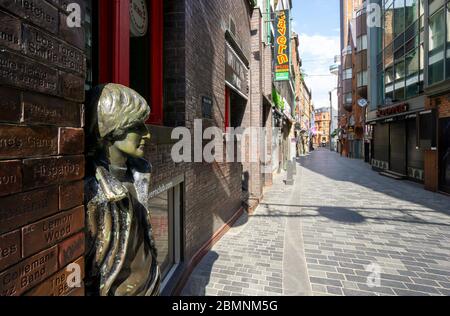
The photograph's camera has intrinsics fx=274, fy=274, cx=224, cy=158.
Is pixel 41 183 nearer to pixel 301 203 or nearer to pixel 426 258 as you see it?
pixel 426 258

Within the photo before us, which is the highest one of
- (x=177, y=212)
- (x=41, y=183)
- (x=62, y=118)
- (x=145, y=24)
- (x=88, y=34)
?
(x=145, y=24)

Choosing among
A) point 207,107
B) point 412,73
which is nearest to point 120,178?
point 207,107

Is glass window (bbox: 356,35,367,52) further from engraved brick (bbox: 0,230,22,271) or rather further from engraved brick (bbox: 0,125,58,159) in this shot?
engraved brick (bbox: 0,230,22,271)

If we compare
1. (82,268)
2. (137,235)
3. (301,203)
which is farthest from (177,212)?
(301,203)

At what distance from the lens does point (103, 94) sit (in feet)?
4.63

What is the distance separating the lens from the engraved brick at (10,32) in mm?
888

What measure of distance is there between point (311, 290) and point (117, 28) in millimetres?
4172

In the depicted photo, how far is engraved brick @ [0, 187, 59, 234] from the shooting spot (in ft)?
2.99

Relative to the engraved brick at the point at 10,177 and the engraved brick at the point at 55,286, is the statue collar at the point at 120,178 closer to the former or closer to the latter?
the engraved brick at the point at 55,286

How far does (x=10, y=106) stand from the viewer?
36.1 inches

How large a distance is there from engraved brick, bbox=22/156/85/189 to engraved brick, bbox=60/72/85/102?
270 millimetres

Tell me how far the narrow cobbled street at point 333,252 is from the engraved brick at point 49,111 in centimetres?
354

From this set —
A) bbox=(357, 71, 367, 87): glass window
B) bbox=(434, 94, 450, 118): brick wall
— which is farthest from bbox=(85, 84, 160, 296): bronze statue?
bbox=(357, 71, 367, 87): glass window

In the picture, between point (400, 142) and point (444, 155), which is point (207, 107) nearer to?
point (444, 155)
